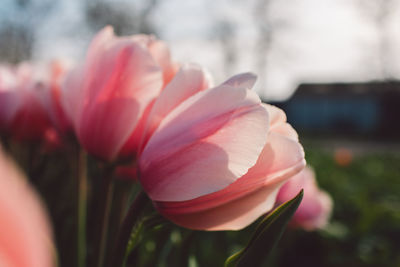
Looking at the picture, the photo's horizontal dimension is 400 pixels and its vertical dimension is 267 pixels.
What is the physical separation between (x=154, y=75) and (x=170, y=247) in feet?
1.30

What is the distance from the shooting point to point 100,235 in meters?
0.49

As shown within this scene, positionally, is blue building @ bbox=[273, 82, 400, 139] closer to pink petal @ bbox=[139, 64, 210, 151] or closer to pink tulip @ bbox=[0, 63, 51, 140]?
pink tulip @ bbox=[0, 63, 51, 140]

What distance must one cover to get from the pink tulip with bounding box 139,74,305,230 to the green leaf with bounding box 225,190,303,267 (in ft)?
0.08

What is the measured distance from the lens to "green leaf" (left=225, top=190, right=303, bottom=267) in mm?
402

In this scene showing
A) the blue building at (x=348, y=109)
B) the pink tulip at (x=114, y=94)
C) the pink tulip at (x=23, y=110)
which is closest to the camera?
the pink tulip at (x=114, y=94)

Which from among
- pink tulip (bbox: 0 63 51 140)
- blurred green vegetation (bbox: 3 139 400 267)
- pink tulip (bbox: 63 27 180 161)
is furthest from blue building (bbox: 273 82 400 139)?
pink tulip (bbox: 63 27 180 161)

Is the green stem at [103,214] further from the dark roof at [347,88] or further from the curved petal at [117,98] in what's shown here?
the dark roof at [347,88]

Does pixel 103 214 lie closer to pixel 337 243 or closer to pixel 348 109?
pixel 337 243

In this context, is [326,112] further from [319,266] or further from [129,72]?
[129,72]

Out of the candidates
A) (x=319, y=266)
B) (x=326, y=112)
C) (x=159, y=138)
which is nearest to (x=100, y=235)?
(x=159, y=138)

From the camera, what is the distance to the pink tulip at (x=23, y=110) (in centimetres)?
78

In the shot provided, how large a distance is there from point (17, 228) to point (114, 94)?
1.20ft

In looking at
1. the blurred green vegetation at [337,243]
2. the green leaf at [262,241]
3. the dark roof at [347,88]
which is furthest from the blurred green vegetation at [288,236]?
the dark roof at [347,88]

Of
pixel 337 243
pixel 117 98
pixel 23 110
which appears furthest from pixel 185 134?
pixel 337 243
